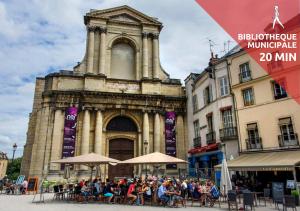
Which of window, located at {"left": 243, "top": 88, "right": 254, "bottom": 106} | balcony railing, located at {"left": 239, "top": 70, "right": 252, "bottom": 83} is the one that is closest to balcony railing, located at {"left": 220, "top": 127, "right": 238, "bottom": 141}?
window, located at {"left": 243, "top": 88, "right": 254, "bottom": 106}

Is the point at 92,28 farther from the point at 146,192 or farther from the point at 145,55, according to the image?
the point at 146,192

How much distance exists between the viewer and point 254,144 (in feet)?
52.7

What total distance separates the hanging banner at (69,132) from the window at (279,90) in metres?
15.4

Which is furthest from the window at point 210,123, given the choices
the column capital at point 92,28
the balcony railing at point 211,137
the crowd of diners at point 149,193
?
the column capital at point 92,28

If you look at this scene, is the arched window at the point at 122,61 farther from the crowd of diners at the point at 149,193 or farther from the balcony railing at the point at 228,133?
the crowd of diners at the point at 149,193

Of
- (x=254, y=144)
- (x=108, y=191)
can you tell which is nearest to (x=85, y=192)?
(x=108, y=191)

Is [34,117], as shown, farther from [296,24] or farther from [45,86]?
[296,24]

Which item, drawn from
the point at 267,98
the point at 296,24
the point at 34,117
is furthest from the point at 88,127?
the point at 296,24

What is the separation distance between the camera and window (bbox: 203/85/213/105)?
66.1 feet

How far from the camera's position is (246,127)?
16.6 m

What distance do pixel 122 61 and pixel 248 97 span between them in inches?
519

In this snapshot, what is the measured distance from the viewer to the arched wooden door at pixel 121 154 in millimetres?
21984

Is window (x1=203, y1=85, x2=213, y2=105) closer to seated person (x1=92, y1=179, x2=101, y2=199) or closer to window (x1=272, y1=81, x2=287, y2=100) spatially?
window (x1=272, y1=81, x2=287, y2=100)

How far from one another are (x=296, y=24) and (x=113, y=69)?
51.7 feet
